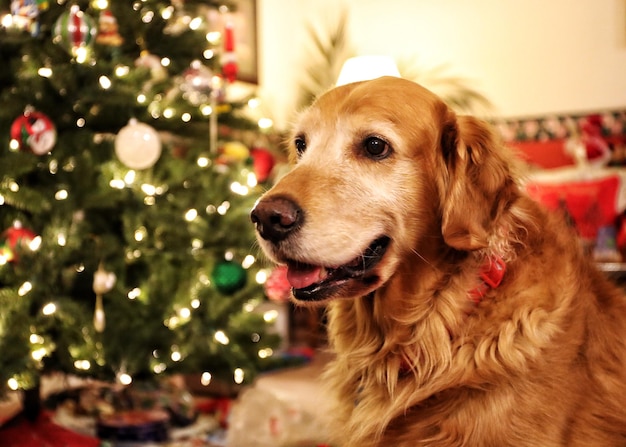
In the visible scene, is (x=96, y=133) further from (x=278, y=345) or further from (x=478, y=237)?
(x=478, y=237)

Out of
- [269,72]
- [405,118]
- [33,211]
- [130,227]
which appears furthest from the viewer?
[269,72]

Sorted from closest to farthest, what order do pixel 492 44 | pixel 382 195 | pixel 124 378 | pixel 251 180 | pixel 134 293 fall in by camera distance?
pixel 382 195 → pixel 124 378 → pixel 134 293 → pixel 251 180 → pixel 492 44

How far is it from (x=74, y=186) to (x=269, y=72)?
3.26 metres

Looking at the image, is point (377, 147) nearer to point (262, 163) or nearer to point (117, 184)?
point (117, 184)

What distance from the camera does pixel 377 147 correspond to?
57.3 inches

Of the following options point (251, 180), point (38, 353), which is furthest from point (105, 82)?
point (38, 353)

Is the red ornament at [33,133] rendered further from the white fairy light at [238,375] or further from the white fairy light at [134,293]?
the white fairy light at [238,375]

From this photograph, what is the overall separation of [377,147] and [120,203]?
1300mm

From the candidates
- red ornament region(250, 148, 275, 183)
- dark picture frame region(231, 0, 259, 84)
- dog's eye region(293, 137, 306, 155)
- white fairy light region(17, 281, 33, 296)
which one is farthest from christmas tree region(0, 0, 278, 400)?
dark picture frame region(231, 0, 259, 84)

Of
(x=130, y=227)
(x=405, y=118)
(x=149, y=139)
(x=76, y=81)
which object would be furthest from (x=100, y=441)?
(x=405, y=118)

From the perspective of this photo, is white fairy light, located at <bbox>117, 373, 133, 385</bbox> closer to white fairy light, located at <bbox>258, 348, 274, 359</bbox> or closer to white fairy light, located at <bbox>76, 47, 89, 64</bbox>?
white fairy light, located at <bbox>258, 348, 274, 359</bbox>

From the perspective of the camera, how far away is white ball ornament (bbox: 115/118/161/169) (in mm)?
2262

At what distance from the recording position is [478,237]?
134 cm

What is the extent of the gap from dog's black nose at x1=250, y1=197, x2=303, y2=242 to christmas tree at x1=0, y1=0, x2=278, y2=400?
42.6 inches
